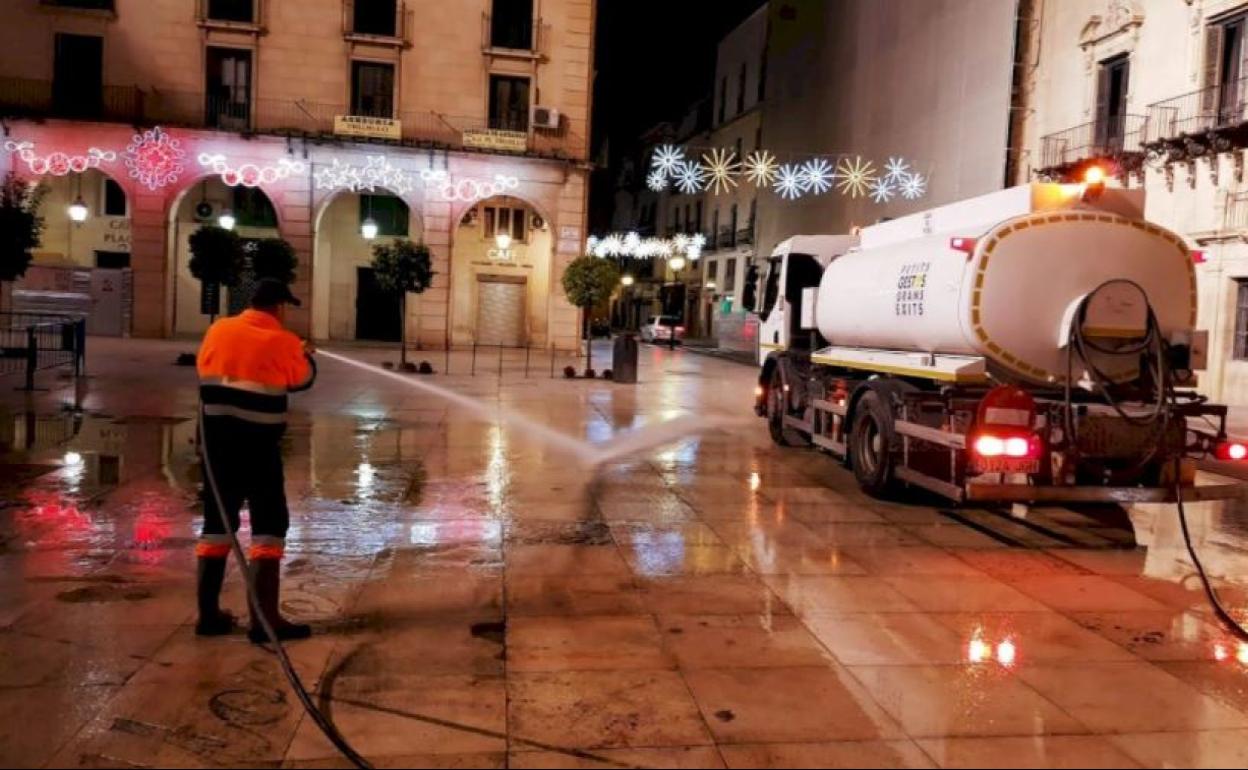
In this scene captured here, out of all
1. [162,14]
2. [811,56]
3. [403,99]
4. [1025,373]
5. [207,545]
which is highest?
[811,56]

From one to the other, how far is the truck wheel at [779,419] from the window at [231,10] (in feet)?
81.9

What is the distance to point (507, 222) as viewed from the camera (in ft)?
121

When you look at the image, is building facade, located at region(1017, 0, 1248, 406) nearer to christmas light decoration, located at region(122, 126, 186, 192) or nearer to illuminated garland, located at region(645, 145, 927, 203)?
illuminated garland, located at region(645, 145, 927, 203)

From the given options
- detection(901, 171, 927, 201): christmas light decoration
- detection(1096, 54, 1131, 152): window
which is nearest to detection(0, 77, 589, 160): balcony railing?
detection(901, 171, 927, 201): christmas light decoration

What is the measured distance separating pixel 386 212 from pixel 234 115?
20.0 feet

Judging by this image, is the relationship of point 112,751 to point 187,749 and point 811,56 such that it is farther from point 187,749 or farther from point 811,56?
point 811,56

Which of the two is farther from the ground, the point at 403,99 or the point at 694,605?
the point at 403,99

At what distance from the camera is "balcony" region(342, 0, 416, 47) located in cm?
3216

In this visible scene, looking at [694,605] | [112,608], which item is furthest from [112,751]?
[694,605]

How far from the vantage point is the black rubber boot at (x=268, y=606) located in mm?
5219

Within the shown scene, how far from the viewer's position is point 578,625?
578 centimetres

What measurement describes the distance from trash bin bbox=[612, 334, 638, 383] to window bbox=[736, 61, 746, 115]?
111 ft

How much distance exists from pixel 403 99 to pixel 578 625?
1172 inches

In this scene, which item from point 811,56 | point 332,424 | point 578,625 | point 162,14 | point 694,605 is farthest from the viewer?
point 811,56
